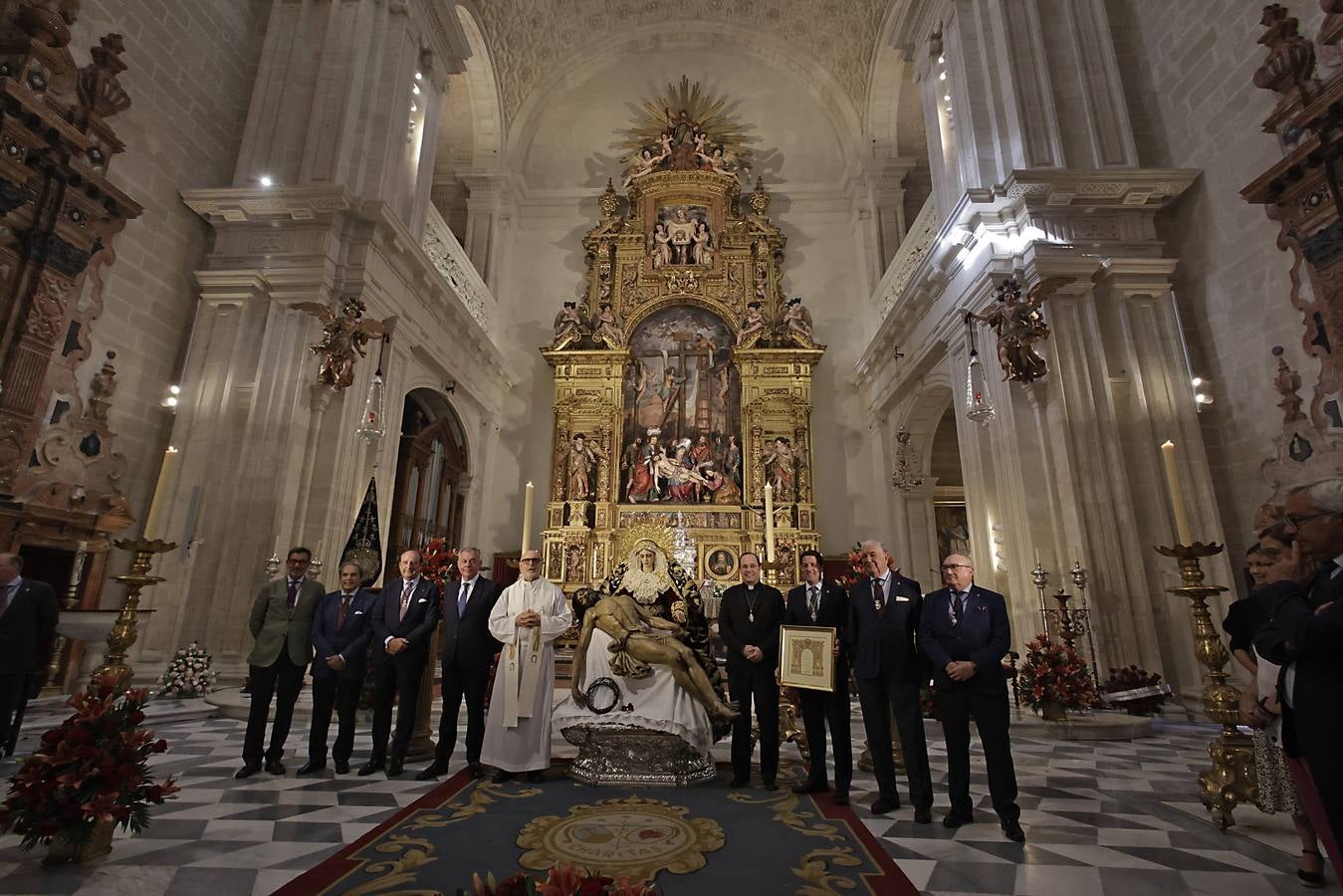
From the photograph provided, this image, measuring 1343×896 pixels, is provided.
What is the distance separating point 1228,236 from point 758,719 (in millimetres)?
7397

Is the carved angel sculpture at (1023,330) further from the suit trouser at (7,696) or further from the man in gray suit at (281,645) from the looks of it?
the suit trouser at (7,696)

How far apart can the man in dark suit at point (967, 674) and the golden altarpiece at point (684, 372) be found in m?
8.19

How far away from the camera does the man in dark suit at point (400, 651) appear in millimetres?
4289

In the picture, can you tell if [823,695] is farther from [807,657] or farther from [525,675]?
[525,675]

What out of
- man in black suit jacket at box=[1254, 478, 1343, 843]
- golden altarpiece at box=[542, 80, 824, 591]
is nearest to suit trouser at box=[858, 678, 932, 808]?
man in black suit jacket at box=[1254, 478, 1343, 843]

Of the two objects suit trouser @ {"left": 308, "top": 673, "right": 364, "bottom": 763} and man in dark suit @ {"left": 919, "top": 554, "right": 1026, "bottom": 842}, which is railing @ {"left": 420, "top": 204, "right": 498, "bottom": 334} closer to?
suit trouser @ {"left": 308, "top": 673, "right": 364, "bottom": 763}

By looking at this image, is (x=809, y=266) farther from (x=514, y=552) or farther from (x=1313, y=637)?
(x=1313, y=637)

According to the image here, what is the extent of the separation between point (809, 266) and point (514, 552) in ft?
30.3

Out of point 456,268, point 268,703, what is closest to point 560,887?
point 268,703

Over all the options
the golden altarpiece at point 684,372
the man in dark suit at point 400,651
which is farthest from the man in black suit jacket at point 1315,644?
the golden altarpiece at point 684,372

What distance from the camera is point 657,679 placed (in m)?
4.30

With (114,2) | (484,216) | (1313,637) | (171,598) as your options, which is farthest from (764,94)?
(1313,637)

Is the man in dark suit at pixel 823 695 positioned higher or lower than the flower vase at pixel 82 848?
higher

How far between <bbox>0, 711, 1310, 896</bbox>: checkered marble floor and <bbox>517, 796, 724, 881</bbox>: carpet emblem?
0.71 feet
